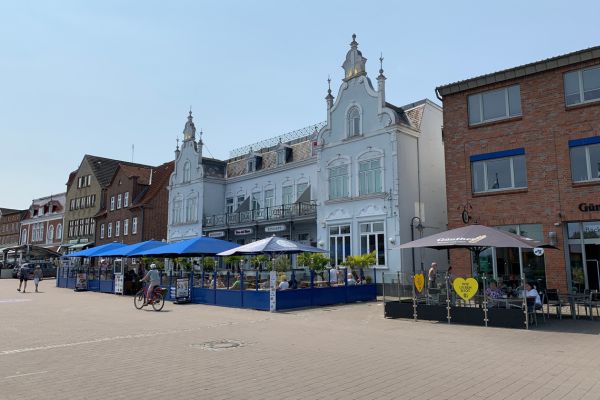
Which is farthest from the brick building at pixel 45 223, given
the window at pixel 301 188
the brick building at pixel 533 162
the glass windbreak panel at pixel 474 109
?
the glass windbreak panel at pixel 474 109

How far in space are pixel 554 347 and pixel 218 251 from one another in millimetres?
14750

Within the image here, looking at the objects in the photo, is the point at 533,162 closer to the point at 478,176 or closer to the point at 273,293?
the point at 478,176

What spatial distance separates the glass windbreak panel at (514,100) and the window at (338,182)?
372 inches

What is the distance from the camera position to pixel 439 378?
720cm

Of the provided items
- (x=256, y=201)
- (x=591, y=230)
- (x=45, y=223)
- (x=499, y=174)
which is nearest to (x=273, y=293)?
(x=499, y=174)

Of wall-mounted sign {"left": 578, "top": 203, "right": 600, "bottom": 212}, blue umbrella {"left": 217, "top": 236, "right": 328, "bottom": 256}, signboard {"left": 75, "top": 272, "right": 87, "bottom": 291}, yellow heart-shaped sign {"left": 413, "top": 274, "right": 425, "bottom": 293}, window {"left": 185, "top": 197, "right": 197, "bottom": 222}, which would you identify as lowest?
signboard {"left": 75, "top": 272, "right": 87, "bottom": 291}

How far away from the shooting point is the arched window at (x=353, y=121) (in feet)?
88.4

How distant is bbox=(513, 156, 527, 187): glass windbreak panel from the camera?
19922 millimetres

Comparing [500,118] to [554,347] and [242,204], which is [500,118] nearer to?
[554,347]

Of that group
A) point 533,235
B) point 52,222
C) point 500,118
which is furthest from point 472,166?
point 52,222

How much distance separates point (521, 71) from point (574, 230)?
694 centimetres

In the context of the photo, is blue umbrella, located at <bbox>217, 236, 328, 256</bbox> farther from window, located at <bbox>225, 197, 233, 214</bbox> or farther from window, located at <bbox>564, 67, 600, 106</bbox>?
window, located at <bbox>225, 197, 233, 214</bbox>

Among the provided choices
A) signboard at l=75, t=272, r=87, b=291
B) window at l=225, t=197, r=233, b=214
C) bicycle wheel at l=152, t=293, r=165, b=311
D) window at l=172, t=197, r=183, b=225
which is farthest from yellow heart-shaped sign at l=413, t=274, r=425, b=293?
window at l=172, t=197, r=183, b=225

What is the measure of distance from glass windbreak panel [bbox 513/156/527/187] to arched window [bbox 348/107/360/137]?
29.7 ft
